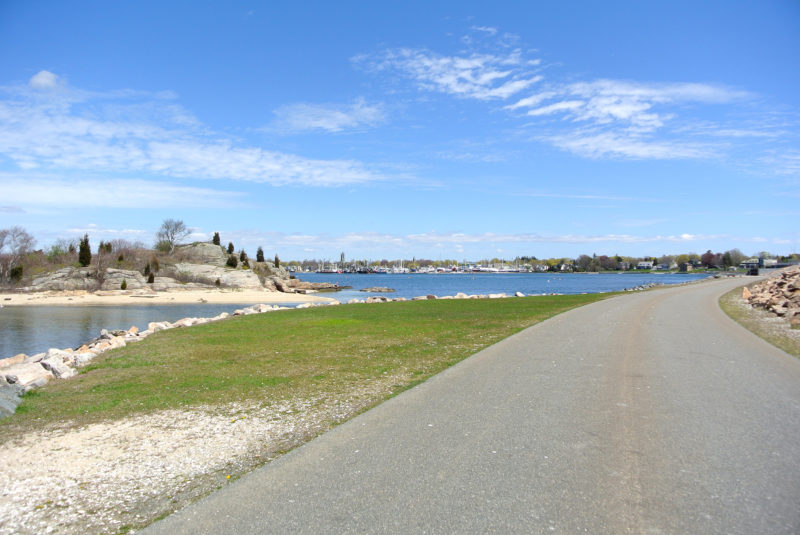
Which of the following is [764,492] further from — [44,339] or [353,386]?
[44,339]

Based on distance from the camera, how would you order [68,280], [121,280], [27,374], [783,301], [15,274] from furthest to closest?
1. [121,280]
2. [68,280]
3. [15,274]
4. [783,301]
5. [27,374]

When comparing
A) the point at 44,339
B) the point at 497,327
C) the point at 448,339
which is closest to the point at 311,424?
the point at 448,339

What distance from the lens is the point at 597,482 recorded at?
4.73 m

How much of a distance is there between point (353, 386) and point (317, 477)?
14.1 feet

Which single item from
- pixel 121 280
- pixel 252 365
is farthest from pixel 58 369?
pixel 121 280

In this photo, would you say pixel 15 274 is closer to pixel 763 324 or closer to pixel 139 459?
pixel 139 459

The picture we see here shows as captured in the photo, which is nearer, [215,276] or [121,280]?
[121,280]

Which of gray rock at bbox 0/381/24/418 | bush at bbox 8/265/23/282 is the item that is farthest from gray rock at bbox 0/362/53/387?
bush at bbox 8/265/23/282

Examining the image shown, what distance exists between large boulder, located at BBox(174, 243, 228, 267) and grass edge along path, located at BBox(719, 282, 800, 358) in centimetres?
7373


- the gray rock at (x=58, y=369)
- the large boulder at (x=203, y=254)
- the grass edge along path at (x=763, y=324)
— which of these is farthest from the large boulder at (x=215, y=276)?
the gray rock at (x=58, y=369)

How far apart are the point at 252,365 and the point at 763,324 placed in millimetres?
18137

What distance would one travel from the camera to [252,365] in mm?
11516

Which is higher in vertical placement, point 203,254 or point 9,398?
point 203,254

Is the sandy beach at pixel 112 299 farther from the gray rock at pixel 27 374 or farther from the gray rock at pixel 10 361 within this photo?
the gray rock at pixel 27 374
